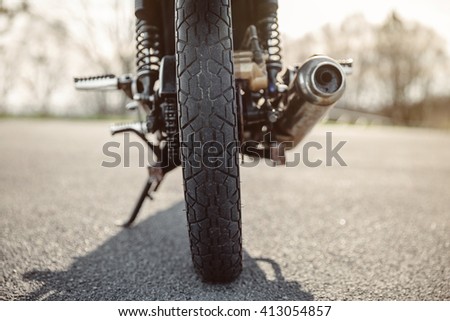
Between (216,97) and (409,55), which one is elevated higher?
(409,55)

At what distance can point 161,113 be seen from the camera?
1.67 meters

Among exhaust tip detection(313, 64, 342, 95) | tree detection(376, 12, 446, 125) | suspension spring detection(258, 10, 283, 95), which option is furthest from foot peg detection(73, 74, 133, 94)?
tree detection(376, 12, 446, 125)

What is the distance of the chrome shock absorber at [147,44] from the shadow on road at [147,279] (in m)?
0.61

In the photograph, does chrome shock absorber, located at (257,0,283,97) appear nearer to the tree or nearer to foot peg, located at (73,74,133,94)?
foot peg, located at (73,74,133,94)

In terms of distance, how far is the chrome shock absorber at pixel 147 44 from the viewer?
1703mm

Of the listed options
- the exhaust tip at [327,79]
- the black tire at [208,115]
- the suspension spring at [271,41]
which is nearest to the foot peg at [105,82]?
the suspension spring at [271,41]

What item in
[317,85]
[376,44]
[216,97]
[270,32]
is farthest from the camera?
[376,44]

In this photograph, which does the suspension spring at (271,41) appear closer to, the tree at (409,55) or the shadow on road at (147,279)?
the shadow on road at (147,279)

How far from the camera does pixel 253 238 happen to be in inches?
78.0

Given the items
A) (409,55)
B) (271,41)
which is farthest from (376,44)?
(271,41)

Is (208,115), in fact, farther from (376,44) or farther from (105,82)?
(376,44)

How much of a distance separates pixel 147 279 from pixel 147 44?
3.11 feet

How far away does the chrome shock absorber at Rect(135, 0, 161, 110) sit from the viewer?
1703 millimetres
